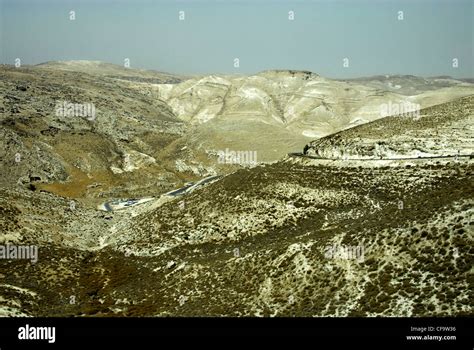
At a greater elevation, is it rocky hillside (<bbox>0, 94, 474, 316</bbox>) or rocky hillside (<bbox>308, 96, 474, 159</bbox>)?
→ rocky hillside (<bbox>308, 96, 474, 159</bbox>)

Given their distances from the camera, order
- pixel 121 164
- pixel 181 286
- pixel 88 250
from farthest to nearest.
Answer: pixel 121 164 → pixel 88 250 → pixel 181 286

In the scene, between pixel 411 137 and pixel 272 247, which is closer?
pixel 272 247

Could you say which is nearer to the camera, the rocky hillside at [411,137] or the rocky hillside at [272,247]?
the rocky hillside at [272,247]

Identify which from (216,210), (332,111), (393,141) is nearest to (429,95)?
(332,111)

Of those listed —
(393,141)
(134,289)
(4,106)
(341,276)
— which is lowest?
(134,289)

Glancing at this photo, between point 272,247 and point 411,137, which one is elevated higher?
point 411,137

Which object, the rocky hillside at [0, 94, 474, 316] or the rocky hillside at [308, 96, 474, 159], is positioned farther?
the rocky hillside at [308, 96, 474, 159]

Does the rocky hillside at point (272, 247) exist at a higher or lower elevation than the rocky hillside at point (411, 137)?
lower
